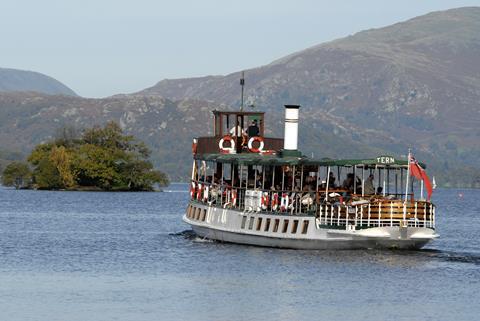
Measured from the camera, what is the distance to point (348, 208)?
69.9 meters

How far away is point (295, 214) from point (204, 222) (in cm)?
1238

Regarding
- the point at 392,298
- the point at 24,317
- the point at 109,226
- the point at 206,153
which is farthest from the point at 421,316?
the point at 109,226

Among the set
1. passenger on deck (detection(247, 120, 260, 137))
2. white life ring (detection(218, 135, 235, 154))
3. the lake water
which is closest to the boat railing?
the lake water

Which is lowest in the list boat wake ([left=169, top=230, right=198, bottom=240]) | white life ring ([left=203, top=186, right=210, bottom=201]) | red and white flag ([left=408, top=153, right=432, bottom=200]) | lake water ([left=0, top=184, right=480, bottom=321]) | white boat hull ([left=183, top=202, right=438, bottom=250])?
boat wake ([left=169, top=230, right=198, bottom=240])

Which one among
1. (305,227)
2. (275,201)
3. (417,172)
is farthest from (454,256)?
(275,201)

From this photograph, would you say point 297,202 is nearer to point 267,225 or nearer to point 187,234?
point 267,225

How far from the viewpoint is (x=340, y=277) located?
6181 centimetres

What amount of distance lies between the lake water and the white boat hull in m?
0.63

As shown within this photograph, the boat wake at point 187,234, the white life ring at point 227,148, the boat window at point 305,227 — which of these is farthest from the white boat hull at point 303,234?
the boat wake at point 187,234

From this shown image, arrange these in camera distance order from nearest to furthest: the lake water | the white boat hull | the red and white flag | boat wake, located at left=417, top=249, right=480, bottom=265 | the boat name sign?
1. the lake water
2. the red and white flag
3. the white boat hull
4. the boat name sign
5. boat wake, located at left=417, top=249, right=480, bottom=265

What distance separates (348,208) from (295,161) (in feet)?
16.7

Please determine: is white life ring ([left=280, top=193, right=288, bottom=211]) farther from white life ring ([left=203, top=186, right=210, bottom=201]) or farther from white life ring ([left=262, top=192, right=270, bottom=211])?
white life ring ([left=203, top=186, right=210, bottom=201])

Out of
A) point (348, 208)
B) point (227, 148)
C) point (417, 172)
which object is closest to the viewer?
point (417, 172)

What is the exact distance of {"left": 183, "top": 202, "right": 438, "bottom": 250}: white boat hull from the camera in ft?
227
